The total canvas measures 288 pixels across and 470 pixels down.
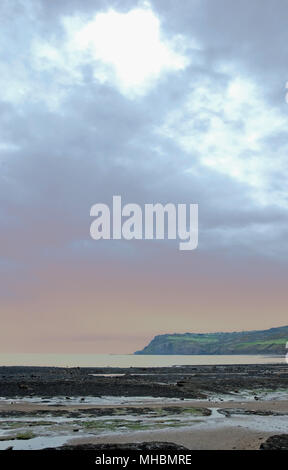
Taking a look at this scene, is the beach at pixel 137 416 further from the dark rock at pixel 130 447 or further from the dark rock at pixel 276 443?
the dark rock at pixel 276 443

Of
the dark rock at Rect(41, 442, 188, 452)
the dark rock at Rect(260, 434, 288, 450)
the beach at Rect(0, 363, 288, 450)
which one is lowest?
the beach at Rect(0, 363, 288, 450)

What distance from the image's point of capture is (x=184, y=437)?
77.2 feet

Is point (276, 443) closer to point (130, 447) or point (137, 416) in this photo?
point (130, 447)

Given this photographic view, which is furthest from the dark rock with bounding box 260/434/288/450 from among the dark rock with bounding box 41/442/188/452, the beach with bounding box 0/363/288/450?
the dark rock with bounding box 41/442/188/452

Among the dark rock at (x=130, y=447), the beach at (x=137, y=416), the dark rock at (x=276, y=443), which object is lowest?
the beach at (x=137, y=416)

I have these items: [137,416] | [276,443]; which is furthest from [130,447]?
[137,416]

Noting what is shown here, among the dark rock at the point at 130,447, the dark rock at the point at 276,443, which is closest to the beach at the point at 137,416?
the dark rock at the point at 130,447

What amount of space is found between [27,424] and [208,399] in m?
23.9

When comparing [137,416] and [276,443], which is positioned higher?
[276,443]

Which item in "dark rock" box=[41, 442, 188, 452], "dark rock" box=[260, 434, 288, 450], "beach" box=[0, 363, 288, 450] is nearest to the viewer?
"dark rock" box=[41, 442, 188, 452]

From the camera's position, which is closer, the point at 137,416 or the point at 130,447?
the point at 130,447

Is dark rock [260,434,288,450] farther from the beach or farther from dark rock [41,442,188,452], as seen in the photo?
dark rock [41,442,188,452]
